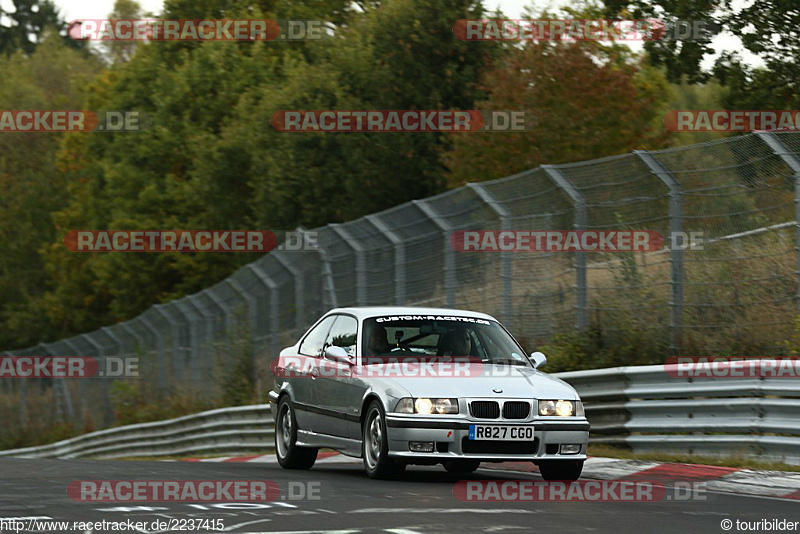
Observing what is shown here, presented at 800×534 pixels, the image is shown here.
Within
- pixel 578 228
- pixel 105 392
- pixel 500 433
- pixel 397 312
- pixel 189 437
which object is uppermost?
pixel 578 228

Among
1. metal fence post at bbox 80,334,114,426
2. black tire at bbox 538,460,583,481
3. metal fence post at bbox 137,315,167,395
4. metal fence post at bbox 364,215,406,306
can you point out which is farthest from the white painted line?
metal fence post at bbox 80,334,114,426

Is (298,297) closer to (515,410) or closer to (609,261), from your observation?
(609,261)

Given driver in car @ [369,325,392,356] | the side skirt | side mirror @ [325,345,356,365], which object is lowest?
the side skirt

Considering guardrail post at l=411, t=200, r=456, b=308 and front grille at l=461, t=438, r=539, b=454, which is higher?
guardrail post at l=411, t=200, r=456, b=308

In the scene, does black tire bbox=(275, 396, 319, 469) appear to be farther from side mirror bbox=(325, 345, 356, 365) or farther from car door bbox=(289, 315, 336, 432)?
side mirror bbox=(325, 345, 356, 365)

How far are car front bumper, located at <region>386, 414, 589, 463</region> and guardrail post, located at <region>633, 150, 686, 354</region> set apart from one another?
3704mm

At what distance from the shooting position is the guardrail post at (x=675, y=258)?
14.4 meters

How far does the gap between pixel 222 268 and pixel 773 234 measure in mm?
39371

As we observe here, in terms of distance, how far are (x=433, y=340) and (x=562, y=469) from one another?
5.71ft

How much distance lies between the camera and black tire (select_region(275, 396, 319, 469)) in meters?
13.3

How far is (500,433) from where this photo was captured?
11.0m

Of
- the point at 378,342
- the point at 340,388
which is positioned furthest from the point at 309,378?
the point at 378,342

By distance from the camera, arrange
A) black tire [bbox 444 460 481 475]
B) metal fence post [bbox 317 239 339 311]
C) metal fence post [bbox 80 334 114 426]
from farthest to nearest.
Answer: metal fence post [bbox 80 334 114 426] < metal fence post [bbox 317 239 339 311] < black tire [bbox 444 460 481 475]

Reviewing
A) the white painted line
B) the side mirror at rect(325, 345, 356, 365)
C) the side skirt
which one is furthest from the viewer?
the side mirror at rect(325, 345, 356, 365)
